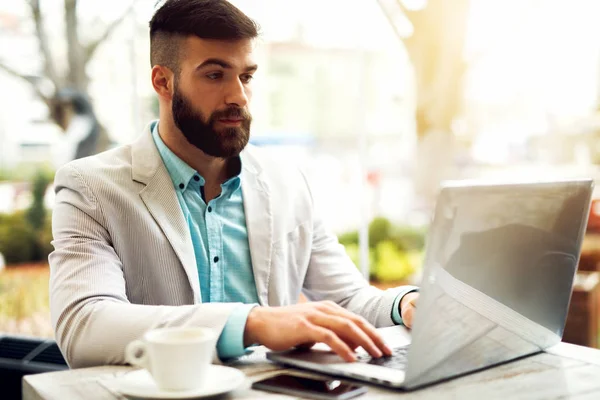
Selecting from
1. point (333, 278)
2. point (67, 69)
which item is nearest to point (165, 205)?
point (333, 278)

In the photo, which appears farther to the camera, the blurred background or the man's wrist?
the blurred background

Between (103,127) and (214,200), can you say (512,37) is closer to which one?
(103,127)

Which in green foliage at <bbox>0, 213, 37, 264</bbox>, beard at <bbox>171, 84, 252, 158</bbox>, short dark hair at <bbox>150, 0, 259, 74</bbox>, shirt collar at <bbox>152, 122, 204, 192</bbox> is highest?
short dark hair at <bbox>150, 0, 259, 74</bbox>

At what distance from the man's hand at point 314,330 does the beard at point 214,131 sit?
26.2 inches

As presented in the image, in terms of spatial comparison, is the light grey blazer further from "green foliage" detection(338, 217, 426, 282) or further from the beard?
"green foliage" detection(338, 217, 426, 282)

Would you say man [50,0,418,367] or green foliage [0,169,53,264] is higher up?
man [50,0,418,367]

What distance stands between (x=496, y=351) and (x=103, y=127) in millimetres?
5087

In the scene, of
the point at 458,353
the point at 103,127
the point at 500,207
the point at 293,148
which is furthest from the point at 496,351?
the point at 103,127

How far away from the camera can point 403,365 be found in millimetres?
1172

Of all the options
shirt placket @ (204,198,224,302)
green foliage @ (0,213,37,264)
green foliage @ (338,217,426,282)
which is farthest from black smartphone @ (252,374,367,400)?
green foliage @ (0,213,37,264)

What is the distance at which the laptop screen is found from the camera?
1.02m

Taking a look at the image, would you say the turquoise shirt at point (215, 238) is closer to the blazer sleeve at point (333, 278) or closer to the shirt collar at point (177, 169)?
the shirt collar at point (177, 169)

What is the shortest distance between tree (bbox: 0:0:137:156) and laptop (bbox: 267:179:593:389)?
Result: 487cm

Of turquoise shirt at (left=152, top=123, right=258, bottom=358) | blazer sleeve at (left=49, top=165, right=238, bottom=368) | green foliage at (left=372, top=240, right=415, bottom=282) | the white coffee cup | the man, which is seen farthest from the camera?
green foliage at (left=372, top=240, right=415, bottom=282)
